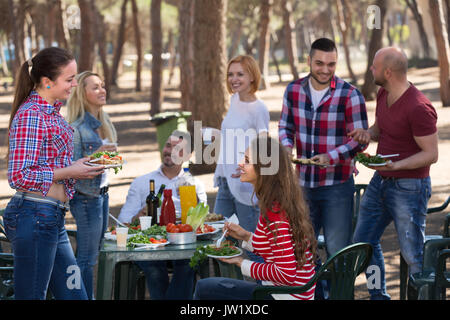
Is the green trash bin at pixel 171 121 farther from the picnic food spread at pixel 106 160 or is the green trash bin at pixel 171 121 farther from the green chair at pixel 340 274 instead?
the green chair at pixel 340 274

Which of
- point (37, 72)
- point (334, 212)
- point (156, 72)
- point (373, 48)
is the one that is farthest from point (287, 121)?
point (156, 72)

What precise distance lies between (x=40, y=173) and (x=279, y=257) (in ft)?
4.20

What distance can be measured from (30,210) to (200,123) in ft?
29.7

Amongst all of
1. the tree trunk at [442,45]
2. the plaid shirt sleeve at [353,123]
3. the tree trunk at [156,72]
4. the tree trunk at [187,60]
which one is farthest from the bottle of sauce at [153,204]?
the tree trunk at [156,72]

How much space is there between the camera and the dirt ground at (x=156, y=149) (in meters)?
7.72

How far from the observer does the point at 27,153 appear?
3.61 metres

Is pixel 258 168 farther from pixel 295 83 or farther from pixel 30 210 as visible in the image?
pixel 295 83

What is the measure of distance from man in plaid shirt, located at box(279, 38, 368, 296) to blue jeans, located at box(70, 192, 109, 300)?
1.45 m

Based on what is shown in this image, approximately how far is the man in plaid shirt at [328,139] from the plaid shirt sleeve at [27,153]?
79.2 inches

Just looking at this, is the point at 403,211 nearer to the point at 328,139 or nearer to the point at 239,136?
the point at 328,139

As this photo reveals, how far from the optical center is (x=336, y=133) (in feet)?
17.3

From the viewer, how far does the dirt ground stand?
7.72 metres

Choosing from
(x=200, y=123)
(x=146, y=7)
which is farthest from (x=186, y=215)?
(x=146, y=7)

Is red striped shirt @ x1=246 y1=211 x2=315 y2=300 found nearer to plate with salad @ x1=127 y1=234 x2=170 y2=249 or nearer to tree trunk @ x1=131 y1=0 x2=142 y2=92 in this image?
plate with salad @ x1=127 y1=234 x2=170 y2=249
